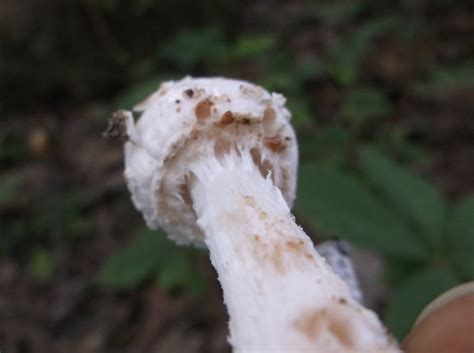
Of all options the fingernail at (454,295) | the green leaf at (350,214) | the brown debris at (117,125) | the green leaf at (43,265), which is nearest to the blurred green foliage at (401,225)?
the green leaf at (350,214)

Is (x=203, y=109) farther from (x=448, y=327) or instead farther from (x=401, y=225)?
(x=401, y=225)

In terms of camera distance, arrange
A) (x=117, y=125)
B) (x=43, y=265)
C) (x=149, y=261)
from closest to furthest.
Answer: (x=117, y=125)
(x=149, y=261)
(x=43, y=265)

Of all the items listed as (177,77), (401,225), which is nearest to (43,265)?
(177,77)

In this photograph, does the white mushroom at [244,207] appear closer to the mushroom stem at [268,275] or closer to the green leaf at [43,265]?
the mushroom stem at [268,275]

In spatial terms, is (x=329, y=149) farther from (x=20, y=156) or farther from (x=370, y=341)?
(x=20, y=156)

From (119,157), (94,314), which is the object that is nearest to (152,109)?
(94,314)
